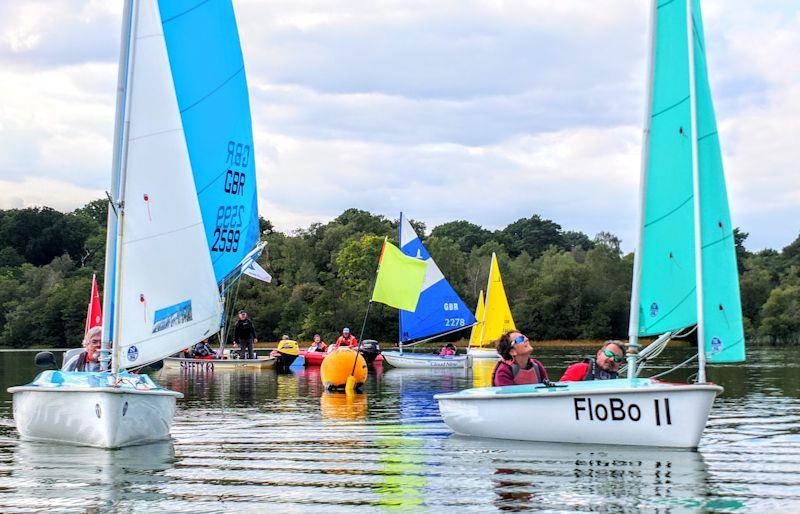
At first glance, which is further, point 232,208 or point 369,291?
point 369,291

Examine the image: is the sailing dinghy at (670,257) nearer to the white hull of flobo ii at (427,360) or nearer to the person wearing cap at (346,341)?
the person wearing cap at (346,341)

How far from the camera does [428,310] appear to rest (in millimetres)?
47156

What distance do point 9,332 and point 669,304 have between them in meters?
88.2

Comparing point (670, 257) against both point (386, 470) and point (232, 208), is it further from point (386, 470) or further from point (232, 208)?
point (232, 208)

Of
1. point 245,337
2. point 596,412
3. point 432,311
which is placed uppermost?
point 432,311

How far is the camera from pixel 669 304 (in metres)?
15.4

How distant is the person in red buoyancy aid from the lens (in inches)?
616

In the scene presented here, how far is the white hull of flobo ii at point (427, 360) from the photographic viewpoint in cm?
4323

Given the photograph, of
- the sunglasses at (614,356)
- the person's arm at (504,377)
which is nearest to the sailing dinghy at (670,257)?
the person's arm at (504,377)

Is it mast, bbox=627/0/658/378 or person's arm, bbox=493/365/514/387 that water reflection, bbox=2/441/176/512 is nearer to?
person's arm, bbox=493/365/514/387

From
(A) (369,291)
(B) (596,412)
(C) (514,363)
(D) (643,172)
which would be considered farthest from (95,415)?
(A) (369,291)

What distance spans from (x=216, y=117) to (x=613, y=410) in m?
11.7

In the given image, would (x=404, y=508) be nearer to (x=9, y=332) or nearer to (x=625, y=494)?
(x=625, y=494)

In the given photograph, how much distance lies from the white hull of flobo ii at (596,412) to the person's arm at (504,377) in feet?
0.45
